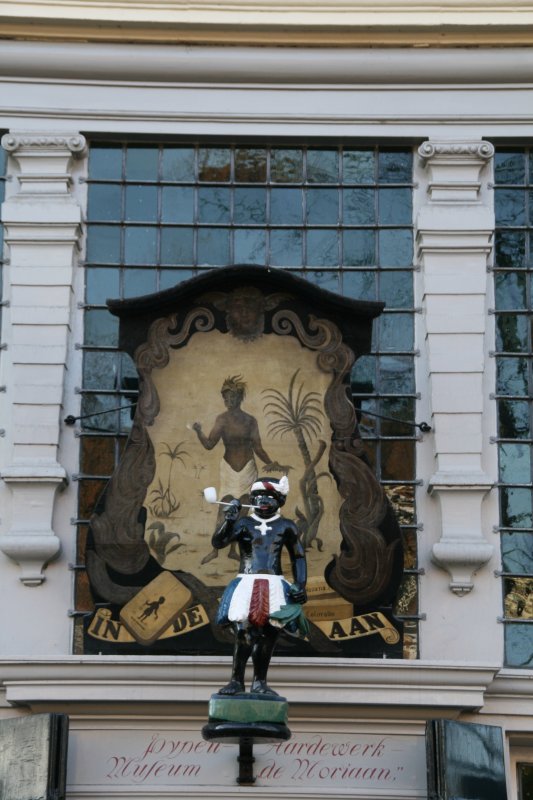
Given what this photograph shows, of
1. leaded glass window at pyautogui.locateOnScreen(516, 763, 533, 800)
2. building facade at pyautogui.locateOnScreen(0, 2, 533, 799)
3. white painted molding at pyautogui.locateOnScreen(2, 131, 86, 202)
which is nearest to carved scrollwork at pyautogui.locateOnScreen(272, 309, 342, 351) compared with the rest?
building facade at pyautogui.locateOnScreen(0, 2, 533, 799)

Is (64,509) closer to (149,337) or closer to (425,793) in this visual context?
(149,337)

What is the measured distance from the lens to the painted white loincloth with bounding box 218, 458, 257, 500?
54.0 feet

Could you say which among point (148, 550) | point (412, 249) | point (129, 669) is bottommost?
point (129, 669)

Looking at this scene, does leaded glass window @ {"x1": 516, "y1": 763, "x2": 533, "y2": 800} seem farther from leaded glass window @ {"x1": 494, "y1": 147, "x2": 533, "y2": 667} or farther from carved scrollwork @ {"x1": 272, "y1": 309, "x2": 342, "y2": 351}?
carved scrollwork @ {"x1": 272, "y1": 309, "x2": 342, "y2": 351}

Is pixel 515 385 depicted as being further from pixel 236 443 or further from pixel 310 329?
pixel 236 443

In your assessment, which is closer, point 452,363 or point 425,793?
point 425,793

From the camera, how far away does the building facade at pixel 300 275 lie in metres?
15.9

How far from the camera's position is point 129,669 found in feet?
52.0

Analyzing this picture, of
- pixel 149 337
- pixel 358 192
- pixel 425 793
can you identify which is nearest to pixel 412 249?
pixel 358 192

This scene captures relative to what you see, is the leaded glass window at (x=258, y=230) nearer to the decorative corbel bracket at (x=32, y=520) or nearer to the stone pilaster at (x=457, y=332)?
the stone pilaster at (x=457, y=332)

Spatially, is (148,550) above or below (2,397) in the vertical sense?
below

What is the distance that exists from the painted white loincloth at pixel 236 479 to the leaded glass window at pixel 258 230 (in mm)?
1105

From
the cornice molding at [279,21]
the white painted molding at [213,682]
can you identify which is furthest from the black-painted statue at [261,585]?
the cornice molding at [279,21]

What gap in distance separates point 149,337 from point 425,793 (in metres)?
4.49
